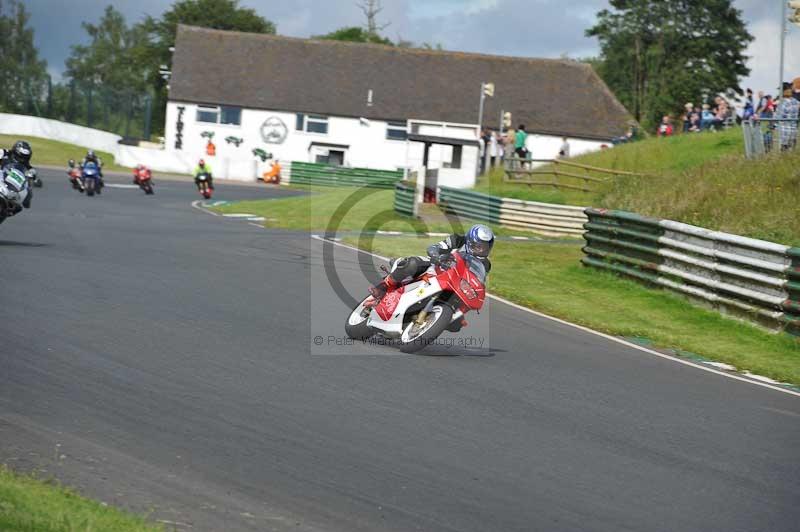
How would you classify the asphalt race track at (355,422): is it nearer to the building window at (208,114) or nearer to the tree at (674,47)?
the building window at (208,114)

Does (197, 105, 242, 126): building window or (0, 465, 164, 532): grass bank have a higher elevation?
(197, 105, 242, 126): building window

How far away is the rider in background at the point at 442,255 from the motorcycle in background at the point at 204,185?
30349 mm

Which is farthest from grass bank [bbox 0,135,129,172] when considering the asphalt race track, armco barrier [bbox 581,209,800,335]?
the asphalt race track

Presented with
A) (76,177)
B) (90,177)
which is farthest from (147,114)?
(90,177)

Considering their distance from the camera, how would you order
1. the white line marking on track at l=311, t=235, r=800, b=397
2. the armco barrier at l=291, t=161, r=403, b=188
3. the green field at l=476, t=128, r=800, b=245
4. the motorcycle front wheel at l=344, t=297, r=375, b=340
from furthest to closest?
the armco barrier at l=291, t=161, r=403, b=188, the green field at l=476, t=128, r=800, b=245, the white line marking on track at l=311, t=235, r=800, b=397, the motorcycle front wheel at l=344, t=297, r=375, b=340

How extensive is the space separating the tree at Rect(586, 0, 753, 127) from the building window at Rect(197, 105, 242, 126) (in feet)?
86.5

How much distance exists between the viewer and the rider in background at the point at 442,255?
10.5m

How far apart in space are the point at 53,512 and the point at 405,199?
29042 millimetres

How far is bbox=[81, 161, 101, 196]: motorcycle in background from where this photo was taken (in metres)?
36.1

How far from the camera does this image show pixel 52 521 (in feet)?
16.5

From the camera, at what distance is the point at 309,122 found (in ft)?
225

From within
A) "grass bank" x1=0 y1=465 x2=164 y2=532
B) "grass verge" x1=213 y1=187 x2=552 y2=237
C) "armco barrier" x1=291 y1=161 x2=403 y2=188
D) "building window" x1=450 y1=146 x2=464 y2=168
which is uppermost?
"building window" x1=450 y1=146 x2=464 y2=168

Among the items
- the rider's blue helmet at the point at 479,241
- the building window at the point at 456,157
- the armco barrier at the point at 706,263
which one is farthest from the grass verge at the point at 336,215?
the rider's blue helmet at the point at 479,241

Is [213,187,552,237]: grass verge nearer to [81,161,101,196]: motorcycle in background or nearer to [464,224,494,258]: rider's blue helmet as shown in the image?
[81,161,101,196]: motorcycle in background
